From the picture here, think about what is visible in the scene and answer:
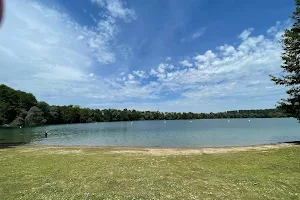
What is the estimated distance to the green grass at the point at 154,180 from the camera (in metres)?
9.34

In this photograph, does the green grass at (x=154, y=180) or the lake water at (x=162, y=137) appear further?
the lake water at (x=162, y=137)

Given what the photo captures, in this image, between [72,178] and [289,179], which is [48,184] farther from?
[289,179]

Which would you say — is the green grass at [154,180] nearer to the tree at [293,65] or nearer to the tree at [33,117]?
the tree at [293,65]

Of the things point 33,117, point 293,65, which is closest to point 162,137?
point 293,65

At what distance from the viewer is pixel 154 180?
11.4m

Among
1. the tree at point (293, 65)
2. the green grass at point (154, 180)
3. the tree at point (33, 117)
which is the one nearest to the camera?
the green grass at point (154, 180)

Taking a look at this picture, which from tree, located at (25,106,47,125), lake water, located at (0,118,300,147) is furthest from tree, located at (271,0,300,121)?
tree, located at (25,106,47,125)

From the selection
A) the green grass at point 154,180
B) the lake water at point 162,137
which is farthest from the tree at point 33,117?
the green grass at point 154,180

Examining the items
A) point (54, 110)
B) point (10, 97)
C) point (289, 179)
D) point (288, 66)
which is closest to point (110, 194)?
point (289, 179)

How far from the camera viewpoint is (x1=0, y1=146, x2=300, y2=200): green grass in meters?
9.34

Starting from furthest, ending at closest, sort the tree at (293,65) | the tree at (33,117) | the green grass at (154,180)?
the tree at (33,117) < the tree at (293,65) < the green grass at (154,180)

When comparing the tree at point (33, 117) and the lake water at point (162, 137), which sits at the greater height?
the tree at point (33, 117)

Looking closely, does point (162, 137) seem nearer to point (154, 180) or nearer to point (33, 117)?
point (154, 180)

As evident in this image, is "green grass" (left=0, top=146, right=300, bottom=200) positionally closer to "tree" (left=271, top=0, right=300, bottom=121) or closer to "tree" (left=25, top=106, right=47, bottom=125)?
"tree" (left=271, top=0, right=300, bottom=121)
